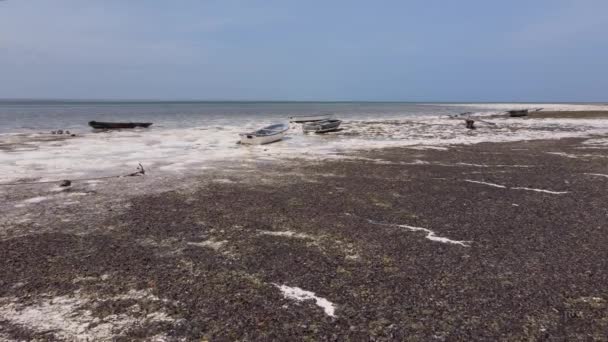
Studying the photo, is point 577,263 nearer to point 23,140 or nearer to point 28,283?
point 28,283

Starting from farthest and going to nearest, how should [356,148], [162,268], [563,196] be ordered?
1. [356,148]
2. [563,196]
3. [162,268]

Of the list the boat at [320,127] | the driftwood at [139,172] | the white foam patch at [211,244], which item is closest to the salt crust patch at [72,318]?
the white foam patch at [211,244]

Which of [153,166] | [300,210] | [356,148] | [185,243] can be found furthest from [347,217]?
[356,148]

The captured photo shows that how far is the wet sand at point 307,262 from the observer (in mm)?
5609

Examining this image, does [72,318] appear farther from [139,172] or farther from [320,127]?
[320,127]

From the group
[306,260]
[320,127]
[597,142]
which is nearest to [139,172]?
[306,260]

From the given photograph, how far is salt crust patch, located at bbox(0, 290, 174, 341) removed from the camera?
5414 millimetres

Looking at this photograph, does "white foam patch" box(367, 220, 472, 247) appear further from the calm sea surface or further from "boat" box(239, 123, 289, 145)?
the calm sea surface

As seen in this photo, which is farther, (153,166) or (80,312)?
(153,166)

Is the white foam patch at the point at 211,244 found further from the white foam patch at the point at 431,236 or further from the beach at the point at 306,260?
the white foam patch at the point at 431,236

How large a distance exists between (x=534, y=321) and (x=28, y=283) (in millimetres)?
8405

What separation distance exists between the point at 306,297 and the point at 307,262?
1402mm

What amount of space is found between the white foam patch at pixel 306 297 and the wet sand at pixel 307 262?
28 mm

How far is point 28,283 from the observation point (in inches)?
273
